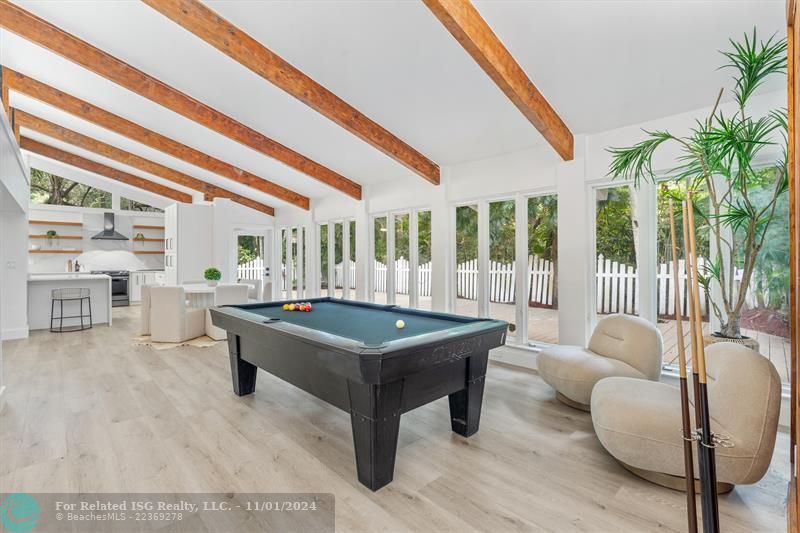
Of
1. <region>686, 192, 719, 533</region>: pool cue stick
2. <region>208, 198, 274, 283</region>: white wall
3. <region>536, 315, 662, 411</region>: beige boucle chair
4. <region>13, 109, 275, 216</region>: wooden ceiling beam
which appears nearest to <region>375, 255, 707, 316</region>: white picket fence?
<region>536, 315, 662, 411</region>: beige boucle chair

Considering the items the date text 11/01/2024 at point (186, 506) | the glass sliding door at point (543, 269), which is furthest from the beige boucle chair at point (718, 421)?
the glass sliding door at point (543, 269)

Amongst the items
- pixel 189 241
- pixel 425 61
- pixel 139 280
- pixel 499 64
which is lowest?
pixel 139 280

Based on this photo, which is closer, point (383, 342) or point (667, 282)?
point (383, 342)

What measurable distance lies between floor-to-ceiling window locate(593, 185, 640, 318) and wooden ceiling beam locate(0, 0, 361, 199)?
429cm

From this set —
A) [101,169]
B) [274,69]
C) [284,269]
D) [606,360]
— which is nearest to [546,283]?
[606,360]

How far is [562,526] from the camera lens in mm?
1810

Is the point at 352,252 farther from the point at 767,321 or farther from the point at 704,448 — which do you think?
the point at 704,448

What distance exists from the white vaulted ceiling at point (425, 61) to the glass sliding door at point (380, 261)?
1.82 meters

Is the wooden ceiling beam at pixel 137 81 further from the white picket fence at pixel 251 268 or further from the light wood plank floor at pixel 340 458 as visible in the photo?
the white picket fence at pixel 251 268

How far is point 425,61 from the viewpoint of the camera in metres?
3.32

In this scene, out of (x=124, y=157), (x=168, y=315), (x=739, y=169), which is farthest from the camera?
(x=124, y=157)

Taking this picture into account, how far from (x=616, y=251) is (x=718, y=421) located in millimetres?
2213

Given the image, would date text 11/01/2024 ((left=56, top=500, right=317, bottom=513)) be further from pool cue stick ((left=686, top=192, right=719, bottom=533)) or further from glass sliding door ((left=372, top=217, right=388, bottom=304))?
glass sliding door ((left=372, top=217, right=388, bottom=304))

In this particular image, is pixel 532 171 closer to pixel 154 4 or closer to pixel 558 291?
pixel 558 291
